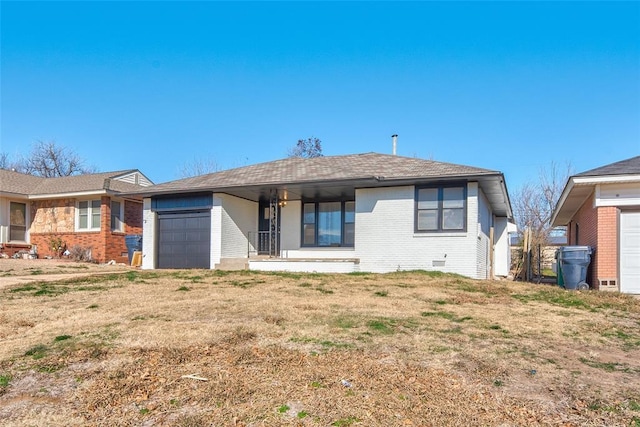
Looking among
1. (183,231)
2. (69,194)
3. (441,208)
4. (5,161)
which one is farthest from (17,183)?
(5,161)

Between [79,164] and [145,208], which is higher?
[79,164]

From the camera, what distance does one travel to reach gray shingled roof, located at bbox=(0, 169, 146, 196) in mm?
19359

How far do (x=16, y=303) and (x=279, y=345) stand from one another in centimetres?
534

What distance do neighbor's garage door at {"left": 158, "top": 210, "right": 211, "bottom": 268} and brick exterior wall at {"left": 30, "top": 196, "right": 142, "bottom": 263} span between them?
492cm

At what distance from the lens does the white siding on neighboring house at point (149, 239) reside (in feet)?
51.6

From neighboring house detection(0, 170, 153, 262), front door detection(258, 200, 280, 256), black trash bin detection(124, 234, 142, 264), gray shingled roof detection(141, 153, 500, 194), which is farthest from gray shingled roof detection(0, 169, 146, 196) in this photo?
front door detection(258, 200, 280, 256)

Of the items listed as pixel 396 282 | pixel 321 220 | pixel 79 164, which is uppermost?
pixel 79 164

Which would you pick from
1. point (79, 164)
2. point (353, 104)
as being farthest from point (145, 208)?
point (79, 164)

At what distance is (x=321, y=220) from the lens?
51.3 feet

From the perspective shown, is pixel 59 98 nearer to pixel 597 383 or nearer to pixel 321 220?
pixel 321 220

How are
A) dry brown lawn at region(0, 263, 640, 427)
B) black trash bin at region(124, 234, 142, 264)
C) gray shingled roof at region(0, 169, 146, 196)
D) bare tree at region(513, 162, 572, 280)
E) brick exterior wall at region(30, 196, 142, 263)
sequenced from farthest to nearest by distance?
1. bare tree at region(513, 162, 572, 280)
2. gray shingled roof at region(0, 169, 146, 196)
3. brick exterior wall at region(30, 196, 142, 263)
4. black trash bin at region(124, 234, 142, 264)
5. dry brown lawn at region(0, 263, 640, 427)

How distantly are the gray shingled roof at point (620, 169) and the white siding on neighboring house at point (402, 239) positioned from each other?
3104 mm

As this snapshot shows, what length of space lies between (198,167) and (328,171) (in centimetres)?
2840

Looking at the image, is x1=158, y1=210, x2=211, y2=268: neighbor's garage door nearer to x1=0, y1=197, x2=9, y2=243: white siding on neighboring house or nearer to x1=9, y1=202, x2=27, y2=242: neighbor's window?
x1=0, y1=197, x2=9, y2=243: white siding on neighboring house
